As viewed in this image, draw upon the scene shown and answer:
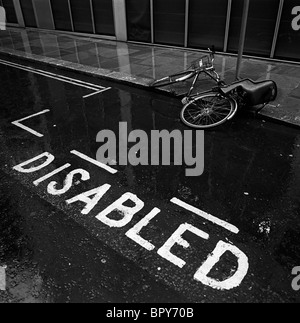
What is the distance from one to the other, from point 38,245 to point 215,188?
247cm

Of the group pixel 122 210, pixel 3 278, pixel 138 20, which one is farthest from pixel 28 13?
pixel 3 278

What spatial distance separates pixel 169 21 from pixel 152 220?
9.81 metres

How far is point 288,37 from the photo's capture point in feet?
30.2

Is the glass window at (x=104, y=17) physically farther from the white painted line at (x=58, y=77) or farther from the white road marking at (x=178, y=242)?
the white road marking at (x=178, y=242)

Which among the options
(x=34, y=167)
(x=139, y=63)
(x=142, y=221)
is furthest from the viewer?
(x=139, y=63)

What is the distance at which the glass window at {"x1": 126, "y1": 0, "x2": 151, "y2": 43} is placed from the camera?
39.1ft

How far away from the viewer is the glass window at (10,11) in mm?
17734

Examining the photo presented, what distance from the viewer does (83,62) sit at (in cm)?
1044

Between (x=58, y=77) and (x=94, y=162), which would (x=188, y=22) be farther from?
(x=94, y=162)

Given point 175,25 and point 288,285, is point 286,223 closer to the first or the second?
point 288,285

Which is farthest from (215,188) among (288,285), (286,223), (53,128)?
(53,128)

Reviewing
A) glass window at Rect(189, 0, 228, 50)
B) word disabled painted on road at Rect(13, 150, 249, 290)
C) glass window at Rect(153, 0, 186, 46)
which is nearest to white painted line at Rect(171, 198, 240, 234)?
word disabled painted on road at Rect(13, 150, 249, 290)

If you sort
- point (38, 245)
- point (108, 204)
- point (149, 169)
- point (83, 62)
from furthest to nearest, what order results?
1. point (83, 62)
2. point (149, 169)
3. point (108, 204)
4. point (38, 245)

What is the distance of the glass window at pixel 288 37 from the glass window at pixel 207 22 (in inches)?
74.3
